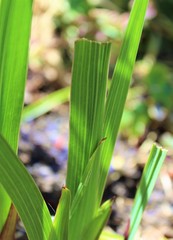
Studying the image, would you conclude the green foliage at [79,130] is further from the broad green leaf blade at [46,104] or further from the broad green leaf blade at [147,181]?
the broad green leaf blade at [46,104]

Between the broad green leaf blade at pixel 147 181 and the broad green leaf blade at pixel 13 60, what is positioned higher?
the broad green leaf blade at pixel 13 60

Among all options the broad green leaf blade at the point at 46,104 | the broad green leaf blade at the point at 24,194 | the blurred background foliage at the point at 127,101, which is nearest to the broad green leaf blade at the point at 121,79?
the broad green leaf blade at the point at 24,194

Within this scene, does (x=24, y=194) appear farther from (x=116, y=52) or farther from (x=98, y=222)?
(x=116, y=52)

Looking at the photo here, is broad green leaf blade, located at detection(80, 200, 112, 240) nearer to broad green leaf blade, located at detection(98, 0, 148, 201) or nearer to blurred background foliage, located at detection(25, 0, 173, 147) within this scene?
broad green leaf blade, located at detection(98, 0, 148, 201)

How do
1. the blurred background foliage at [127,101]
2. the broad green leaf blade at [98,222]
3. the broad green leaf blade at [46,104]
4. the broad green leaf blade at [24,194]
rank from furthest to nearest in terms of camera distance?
the broad green leaf blade at [46,104] → the blurred background foliage at [127,101] → the broad green leaf blade at [98,222] → the broad green leaf blade at [24,194]

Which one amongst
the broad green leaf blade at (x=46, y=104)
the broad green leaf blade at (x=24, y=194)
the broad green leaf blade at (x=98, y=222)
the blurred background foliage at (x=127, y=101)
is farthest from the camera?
the broad green leaf blade at (x=46, y=104)

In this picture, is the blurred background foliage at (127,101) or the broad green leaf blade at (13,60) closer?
the broad green leaf blade at (13,60)

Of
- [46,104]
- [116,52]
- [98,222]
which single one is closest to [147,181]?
[98,222]
